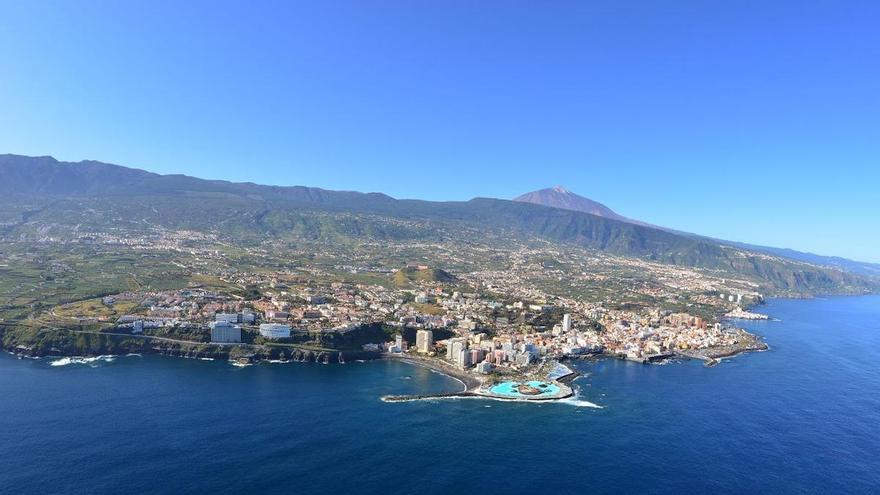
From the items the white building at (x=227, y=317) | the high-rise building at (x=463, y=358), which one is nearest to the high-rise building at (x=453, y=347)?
the high-rise building at (x=463, y=358)

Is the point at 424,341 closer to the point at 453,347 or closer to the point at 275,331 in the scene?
the point at 453,347

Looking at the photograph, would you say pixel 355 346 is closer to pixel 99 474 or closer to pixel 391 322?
pixel 391 322

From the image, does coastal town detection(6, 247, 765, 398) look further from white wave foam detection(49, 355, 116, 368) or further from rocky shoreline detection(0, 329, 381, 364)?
white wave foam detection(49, 355, 116, 368)

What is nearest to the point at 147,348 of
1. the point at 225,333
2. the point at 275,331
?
the point at 225,333

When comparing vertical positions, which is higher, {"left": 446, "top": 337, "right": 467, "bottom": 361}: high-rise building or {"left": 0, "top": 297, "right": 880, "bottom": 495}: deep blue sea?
{"left": 446, "top": 337, "right": 467, "bottom": 361}: high-rise building

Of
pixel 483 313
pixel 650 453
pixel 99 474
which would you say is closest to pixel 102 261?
pixel 483 313

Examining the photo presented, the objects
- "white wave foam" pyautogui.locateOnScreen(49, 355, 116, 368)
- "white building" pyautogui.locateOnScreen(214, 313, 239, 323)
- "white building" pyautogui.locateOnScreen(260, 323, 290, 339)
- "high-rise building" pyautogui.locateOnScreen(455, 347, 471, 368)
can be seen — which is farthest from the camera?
"white building" pyautogui.locateOnScreen(214, 313, 239, 323)

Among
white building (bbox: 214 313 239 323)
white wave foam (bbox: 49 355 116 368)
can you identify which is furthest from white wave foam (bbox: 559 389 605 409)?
white wave foam (bbox: 49 355 116 368)
